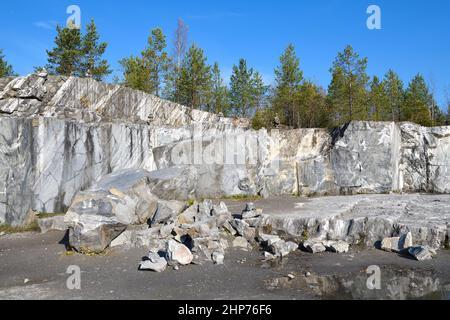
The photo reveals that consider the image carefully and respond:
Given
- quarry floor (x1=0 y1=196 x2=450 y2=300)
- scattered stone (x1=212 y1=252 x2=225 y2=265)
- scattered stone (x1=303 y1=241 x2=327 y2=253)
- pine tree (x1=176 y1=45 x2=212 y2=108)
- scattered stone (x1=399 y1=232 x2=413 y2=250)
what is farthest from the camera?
pine tree (x1=176 y1=45 x2=212 y2=108)

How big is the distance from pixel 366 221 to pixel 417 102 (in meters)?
29.0

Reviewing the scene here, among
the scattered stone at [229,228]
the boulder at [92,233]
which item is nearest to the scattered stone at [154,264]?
the boulder at [92,233]

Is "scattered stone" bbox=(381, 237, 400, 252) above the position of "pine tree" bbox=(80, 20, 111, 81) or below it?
below

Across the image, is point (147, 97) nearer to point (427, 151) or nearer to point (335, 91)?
point (335, 91)

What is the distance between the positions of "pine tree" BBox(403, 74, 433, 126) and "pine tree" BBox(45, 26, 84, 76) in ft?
95.4

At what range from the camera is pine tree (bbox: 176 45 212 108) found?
34.4 meters

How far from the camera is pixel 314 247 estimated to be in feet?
38.9

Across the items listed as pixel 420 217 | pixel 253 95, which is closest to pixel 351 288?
pixel 420 217

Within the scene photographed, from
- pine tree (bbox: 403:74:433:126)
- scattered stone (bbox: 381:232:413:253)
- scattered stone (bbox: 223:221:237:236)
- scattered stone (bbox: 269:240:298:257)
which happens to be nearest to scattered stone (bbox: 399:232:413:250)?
scattered stone (bbox: 381:232:413:253)

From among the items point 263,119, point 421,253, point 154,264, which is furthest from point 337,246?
point 263,119

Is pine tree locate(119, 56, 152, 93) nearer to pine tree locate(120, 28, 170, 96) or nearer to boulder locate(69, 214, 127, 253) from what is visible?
pine tree locate(120, 28, 170, 96)

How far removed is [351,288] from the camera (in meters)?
8.83
